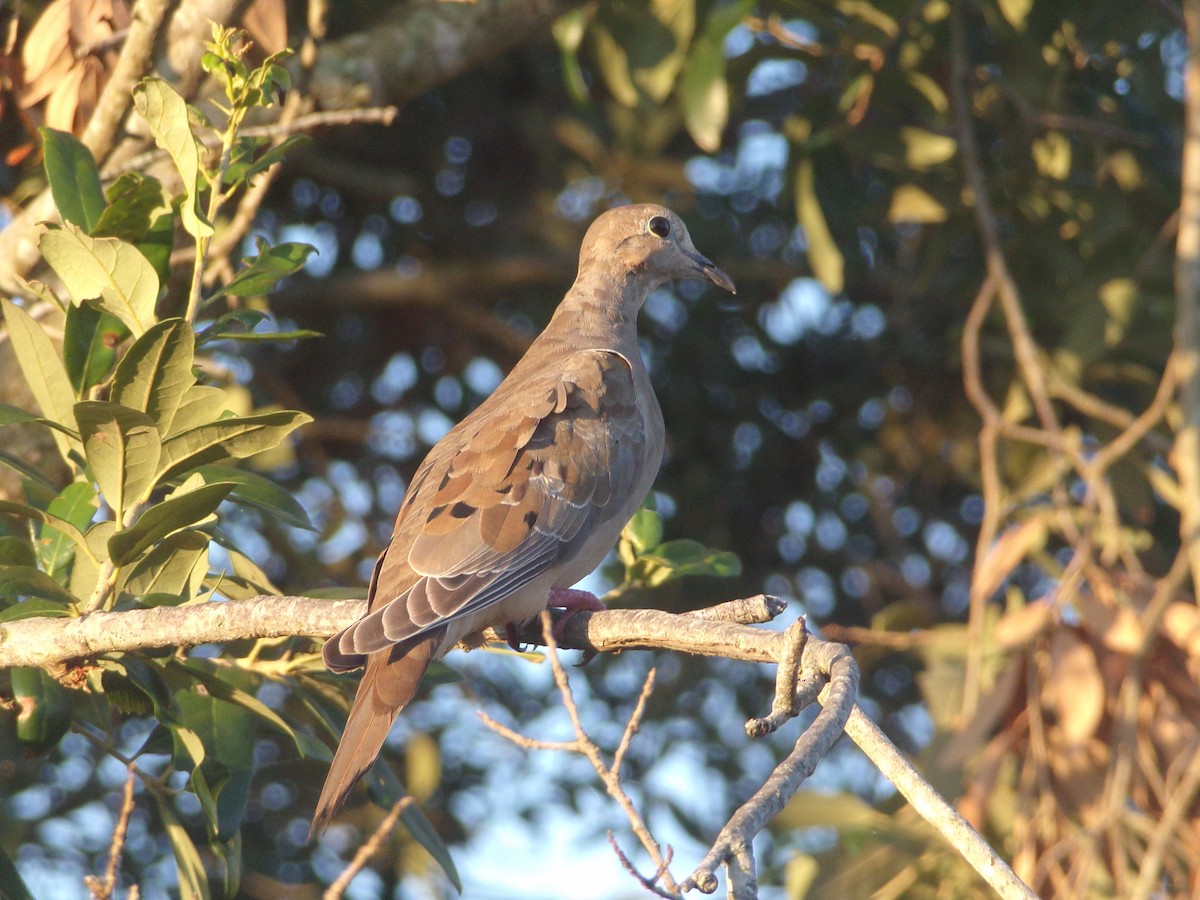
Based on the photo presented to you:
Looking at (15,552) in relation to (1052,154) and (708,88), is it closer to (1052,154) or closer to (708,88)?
Answer: (708,88)

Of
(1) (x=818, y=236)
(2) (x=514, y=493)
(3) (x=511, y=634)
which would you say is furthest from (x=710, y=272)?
(3) (x=511, y=634)

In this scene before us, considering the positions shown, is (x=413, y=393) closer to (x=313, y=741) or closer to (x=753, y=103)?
(x=753, y=103)

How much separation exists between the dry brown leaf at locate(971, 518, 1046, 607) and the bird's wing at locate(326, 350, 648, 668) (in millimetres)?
1269

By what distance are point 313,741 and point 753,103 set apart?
11.6ft

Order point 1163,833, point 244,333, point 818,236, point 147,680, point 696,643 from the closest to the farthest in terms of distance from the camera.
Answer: point 696,643, point 147,680, point 244,333, point 1163,833, point 818,236

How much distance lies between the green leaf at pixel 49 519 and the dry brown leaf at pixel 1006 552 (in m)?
2.63

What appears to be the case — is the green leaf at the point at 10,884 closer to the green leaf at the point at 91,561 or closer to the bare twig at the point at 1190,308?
the green leaf at the point at 91,561

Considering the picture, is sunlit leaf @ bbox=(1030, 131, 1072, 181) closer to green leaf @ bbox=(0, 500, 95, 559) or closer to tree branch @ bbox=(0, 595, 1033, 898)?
tree branch @ bbox=(0, 595, 1033, 898)

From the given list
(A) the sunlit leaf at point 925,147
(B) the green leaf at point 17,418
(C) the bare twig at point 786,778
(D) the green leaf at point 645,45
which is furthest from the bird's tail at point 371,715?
(A) the sunlit leaf at point 925,147

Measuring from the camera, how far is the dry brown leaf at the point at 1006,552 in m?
4.00

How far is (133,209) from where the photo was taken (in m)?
2.68

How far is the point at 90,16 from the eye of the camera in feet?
10.2

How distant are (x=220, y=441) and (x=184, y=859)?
899 mm

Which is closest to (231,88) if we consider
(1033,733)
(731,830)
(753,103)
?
(731,830)
